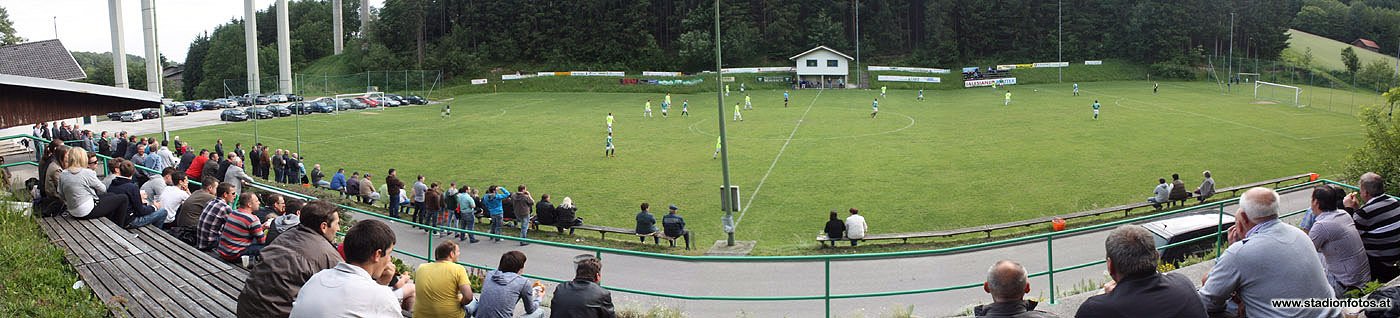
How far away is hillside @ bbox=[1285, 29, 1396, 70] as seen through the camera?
90.5 meters

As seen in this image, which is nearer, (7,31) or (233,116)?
(233,116)

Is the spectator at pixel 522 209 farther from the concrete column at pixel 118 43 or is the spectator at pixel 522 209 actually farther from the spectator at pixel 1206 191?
the concrete column at pixel 118 43

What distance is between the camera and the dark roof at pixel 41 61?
169ft

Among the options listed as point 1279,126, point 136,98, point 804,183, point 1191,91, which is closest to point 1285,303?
point 136,98

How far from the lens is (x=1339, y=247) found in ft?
24.3

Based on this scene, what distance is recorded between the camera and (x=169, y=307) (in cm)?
809

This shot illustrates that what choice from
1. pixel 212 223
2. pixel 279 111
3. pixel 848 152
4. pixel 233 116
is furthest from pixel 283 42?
pixel 212 223

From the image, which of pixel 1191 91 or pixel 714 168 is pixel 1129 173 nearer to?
pixel 714 168

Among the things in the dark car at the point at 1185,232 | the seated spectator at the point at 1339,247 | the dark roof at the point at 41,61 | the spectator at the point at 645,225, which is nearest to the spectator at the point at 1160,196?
the dark car at the point at 1185,232

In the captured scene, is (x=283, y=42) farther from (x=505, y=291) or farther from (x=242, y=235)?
(x=505, y=291)

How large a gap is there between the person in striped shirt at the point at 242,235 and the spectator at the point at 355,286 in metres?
4.50

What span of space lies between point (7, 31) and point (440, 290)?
8810 cm

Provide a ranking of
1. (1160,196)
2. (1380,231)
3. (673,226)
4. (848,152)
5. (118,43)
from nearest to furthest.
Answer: (1380,231)
(673,226)
(1160,196)
(848,152)
(118,43)

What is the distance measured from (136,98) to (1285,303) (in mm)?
16308
